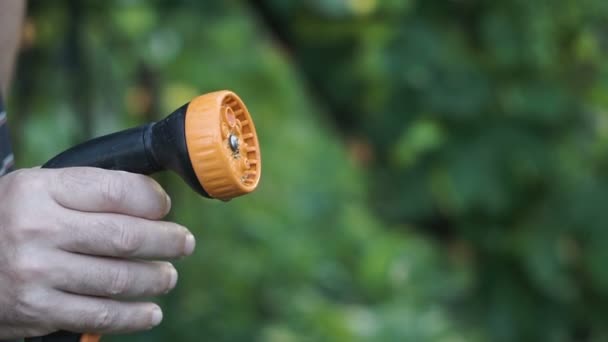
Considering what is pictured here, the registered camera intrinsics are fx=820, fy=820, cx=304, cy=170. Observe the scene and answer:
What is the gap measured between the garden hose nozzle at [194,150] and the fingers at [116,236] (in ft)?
0.17

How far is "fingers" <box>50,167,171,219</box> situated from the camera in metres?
0.69

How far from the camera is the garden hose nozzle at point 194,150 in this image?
0.68 m

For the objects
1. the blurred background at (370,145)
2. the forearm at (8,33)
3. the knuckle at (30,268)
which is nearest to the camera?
the knuckle at (30,268)

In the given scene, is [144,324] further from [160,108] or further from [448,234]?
[448,234]

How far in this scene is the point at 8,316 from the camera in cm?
71

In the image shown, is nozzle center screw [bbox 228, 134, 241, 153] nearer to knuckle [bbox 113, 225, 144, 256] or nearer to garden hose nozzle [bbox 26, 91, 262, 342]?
garden hose nozzle [bbox 26, 91, 262, 342]

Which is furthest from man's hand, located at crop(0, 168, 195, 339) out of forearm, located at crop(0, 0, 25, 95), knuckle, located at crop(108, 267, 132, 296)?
forearm, located at crop(0, 0, 25, 95)

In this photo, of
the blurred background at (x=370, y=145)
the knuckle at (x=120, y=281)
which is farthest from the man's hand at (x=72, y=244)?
the blurred background at (x=370, y=145)

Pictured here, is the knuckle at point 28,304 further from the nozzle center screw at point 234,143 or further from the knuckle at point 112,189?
the nozzle center screw at point 234,143

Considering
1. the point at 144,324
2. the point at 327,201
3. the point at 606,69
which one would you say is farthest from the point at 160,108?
the point at 144,324

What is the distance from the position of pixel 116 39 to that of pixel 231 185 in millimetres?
1463

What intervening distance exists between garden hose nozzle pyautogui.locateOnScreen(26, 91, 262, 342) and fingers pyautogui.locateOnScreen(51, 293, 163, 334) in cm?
4

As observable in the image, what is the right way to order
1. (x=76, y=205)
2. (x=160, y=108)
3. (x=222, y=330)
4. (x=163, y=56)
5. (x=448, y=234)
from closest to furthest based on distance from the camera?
1. (x=76, y=205)
2. (x=160, y=108)
3. (x=163, y=56)
4. (x=222, y=330)
5. (x=448, y=234)

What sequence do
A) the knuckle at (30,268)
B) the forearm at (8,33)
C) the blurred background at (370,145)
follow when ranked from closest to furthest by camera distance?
1. the knuckle at (30,268)
2. the forearm at (8,33)
3. the blurred background at (370,145)
